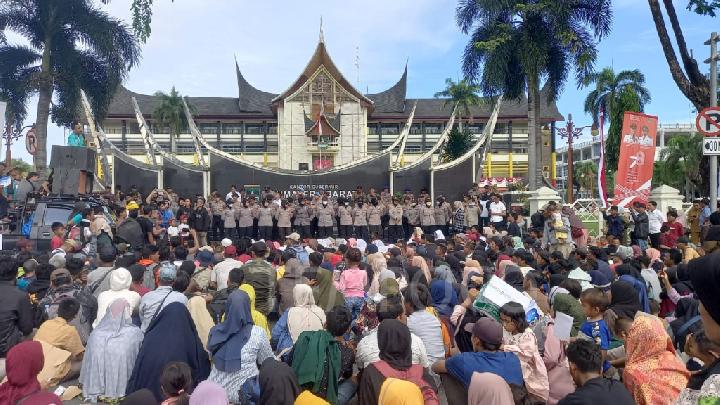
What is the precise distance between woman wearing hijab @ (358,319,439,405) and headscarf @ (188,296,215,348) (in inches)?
88.9

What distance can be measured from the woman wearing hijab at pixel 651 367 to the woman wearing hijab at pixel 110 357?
13.0 ft

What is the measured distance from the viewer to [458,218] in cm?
1653

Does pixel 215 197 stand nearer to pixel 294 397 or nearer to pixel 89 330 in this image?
pixel 89 330

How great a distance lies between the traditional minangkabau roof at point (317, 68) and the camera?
31953 millimetres

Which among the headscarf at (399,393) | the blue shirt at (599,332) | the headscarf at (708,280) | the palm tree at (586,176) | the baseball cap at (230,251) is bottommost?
the headscarf at (399,393)

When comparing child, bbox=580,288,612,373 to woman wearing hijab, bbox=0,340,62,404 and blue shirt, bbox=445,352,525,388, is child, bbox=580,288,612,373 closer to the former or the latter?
blue shirt, bbox=445,352,525,388

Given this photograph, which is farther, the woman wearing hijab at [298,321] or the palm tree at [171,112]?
the palm tree at [171,112]

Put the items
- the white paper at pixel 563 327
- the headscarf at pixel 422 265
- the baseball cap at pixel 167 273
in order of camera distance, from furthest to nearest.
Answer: the headscarf at pixel 422 265, the baseball cap at pixel 167 273, the white paper at pixel 563 327

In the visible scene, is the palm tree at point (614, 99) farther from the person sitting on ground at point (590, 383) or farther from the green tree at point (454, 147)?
the person sitting on ground at point (590, 383)

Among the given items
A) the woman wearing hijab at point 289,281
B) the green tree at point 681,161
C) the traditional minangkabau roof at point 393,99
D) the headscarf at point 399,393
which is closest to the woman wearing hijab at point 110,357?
the woman wearing hijab at point 289,281

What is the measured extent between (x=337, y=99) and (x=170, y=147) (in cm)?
1498

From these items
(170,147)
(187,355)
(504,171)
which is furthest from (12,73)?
(504,171)

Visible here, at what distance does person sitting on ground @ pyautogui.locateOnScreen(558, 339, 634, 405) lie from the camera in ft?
9.11

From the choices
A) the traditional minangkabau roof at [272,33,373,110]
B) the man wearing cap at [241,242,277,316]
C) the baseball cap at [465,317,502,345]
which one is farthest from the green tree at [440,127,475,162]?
the baseball cap at [465,317,502,345]
